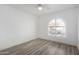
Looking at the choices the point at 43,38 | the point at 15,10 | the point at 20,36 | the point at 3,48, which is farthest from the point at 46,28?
the point at 3,48

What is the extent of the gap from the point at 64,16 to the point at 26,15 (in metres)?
0.76

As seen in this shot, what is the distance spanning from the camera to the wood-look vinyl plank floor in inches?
56.4

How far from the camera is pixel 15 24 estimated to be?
4.87ft

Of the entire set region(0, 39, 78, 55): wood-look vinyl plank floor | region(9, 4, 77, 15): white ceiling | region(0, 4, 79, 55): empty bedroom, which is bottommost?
region(0, 39, 78, 55): wood-look vinyl plank floor

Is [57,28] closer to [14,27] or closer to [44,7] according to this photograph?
[44,7]

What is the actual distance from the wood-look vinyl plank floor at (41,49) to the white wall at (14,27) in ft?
0.32

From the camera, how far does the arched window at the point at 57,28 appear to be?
149 cm

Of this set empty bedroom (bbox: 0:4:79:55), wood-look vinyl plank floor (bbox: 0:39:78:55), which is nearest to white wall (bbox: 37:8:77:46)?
empty bedroom (bbox: 0:4:79:55)

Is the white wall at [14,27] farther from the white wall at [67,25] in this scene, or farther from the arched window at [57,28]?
the arched window at [57,28]

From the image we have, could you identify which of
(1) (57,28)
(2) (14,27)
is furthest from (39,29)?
(2) (14,27)

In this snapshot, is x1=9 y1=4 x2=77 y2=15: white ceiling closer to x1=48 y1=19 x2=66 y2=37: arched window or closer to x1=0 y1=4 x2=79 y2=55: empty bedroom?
x1=0 y1=4 x2=79 y2=55: empty bedroom

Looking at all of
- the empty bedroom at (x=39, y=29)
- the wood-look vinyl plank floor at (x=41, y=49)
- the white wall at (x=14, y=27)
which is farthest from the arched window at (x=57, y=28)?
the white wall at (x=14, y=27)
